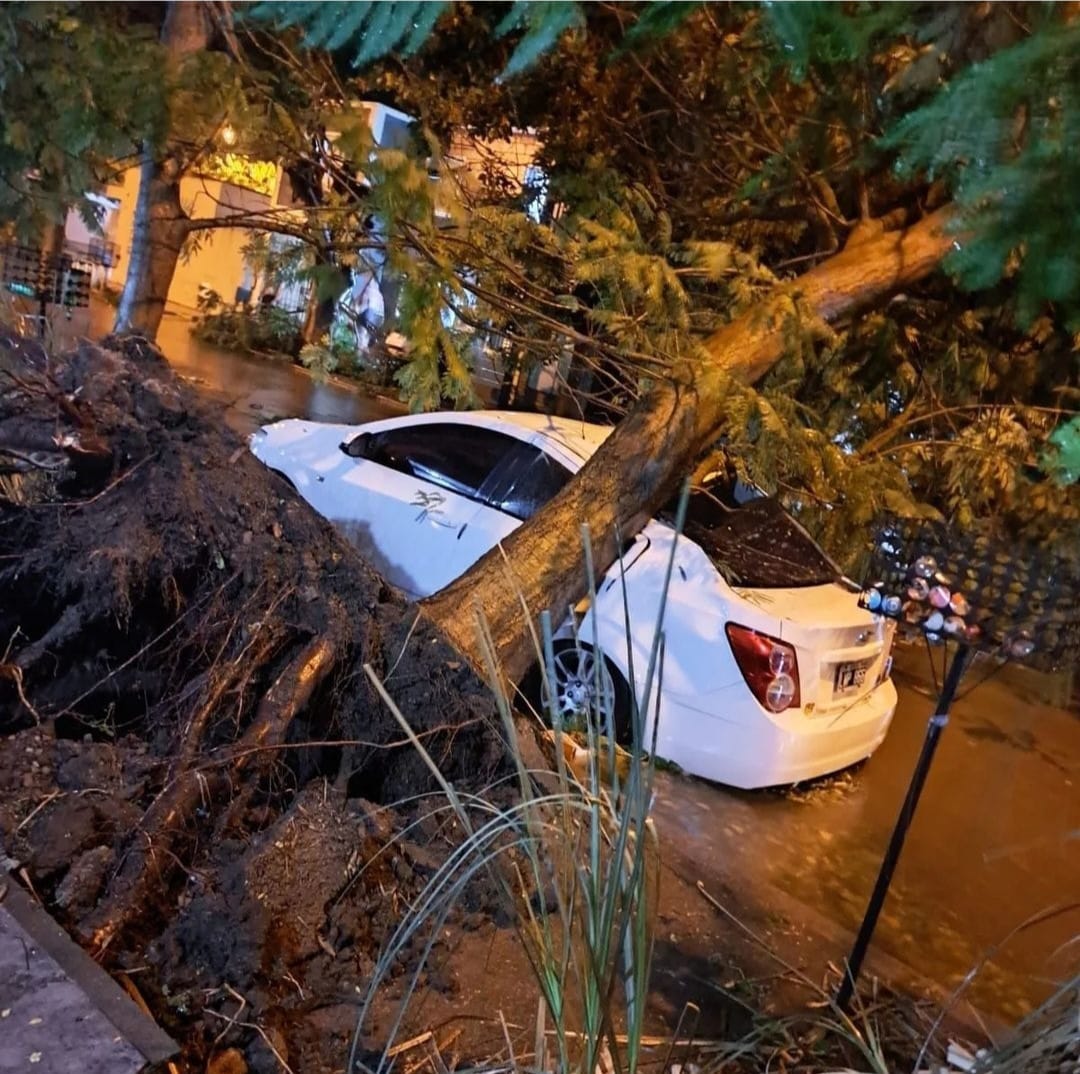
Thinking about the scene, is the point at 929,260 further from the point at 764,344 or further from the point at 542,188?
the point at 542,188

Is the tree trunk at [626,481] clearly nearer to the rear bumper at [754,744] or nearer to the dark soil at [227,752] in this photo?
the dark soil at [227,752]

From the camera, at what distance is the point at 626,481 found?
5070 millimetres

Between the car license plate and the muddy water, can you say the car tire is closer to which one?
the car license plate

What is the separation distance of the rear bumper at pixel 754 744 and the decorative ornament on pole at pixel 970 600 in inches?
62.7

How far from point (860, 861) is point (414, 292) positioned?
357 centimetres

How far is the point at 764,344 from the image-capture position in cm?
549

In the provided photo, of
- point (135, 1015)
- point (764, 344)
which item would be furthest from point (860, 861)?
point (135, 1015)

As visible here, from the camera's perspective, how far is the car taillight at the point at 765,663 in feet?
15.8

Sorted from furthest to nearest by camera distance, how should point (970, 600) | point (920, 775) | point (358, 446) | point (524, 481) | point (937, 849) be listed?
point (358, 446) < point (524, 481) < point (937, 849) < point (920, 775) < point (970, 600)

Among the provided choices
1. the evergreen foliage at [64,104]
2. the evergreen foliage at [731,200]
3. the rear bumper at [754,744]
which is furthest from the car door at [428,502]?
the evergreen foliage at [64,104]

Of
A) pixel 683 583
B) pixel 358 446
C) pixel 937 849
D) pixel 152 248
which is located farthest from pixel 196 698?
pixel 937 849

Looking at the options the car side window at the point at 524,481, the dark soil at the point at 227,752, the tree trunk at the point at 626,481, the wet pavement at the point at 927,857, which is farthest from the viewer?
the car side window at the point at 524,481

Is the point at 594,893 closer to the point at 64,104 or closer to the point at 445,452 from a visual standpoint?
the point at 64,104

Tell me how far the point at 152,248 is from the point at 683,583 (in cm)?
352
